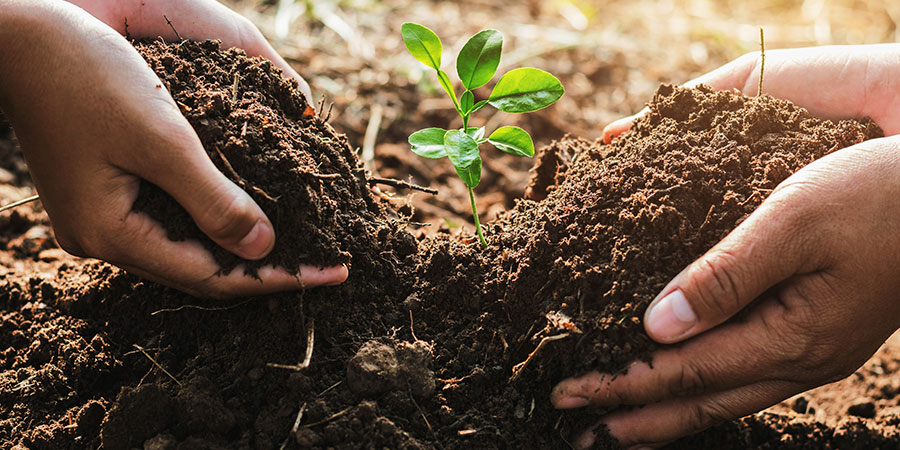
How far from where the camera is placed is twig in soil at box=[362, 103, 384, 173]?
108 inches

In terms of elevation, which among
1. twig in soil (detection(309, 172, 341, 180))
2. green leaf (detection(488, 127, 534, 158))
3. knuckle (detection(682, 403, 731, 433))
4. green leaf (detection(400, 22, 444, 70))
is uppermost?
green leaf (detection(400, 22, 444, 70))

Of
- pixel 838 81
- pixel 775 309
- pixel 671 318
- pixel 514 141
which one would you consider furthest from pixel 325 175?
pixel 838 81

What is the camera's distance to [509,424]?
1.46 metres

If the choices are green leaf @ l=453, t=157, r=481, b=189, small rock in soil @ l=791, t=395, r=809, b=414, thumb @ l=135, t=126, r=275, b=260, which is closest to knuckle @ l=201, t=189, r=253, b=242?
thumb @ l=135, t=126, r=275, b=260

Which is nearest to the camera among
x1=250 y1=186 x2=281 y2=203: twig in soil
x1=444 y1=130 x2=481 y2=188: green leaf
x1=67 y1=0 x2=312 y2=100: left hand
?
x1=250 y1=186 x2=281 y2=203: twig in soil

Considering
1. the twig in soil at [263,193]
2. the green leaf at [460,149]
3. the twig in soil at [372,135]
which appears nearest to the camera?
the twig in soil at [263,193]

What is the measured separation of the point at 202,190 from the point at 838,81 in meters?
1.62

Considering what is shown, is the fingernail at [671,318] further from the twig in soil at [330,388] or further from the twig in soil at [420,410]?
the twig in soil at [330,388]

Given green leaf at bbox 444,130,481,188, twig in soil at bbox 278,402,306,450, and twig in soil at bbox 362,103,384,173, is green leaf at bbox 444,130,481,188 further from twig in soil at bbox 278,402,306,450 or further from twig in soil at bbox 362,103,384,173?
twig in soil at bbox 362,103,384,173

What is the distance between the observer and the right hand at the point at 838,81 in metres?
1.70

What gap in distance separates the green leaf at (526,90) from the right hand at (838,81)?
2.20ft

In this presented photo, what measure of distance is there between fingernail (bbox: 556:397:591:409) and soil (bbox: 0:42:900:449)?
5 cm

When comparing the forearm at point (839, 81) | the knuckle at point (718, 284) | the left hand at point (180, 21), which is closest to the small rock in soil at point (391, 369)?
the knuckle at point (718, 284)

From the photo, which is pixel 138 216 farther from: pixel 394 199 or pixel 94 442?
pixel 394 199
